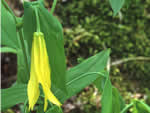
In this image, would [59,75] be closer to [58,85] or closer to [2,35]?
[58,85]

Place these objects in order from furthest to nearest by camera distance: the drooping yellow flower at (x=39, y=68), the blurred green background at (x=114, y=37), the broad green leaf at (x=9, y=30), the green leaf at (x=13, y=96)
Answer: the blurred green background at (x=114, y=37), the green leaf at (x=13, y=96), the broad green leaf at (x=9, y=30), the drooping yellow flower at (x=39, y=68)

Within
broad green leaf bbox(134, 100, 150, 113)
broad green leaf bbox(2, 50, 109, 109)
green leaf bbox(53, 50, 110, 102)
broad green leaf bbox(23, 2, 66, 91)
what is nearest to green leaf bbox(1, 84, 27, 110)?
broad green leaf bbox(2, 50, 109, 109)

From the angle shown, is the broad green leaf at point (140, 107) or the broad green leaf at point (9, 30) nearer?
the broad green leaf at point (9, 30)

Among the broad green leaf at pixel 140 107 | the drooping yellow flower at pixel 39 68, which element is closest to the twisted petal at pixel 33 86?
the drooping yellow flower at pixel 39 68

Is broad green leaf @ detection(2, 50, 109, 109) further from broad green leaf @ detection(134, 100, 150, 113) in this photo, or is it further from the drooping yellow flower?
the drooping yellow flower

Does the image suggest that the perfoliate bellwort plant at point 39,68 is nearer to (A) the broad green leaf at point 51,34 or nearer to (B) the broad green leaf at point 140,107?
(A) the broad green leaf at point 51,34

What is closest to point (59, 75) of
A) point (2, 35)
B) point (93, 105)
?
point (2, 35)

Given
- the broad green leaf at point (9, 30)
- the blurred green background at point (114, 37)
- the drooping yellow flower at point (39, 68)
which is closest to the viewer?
the drooping yellow flower at point (39, 68)
